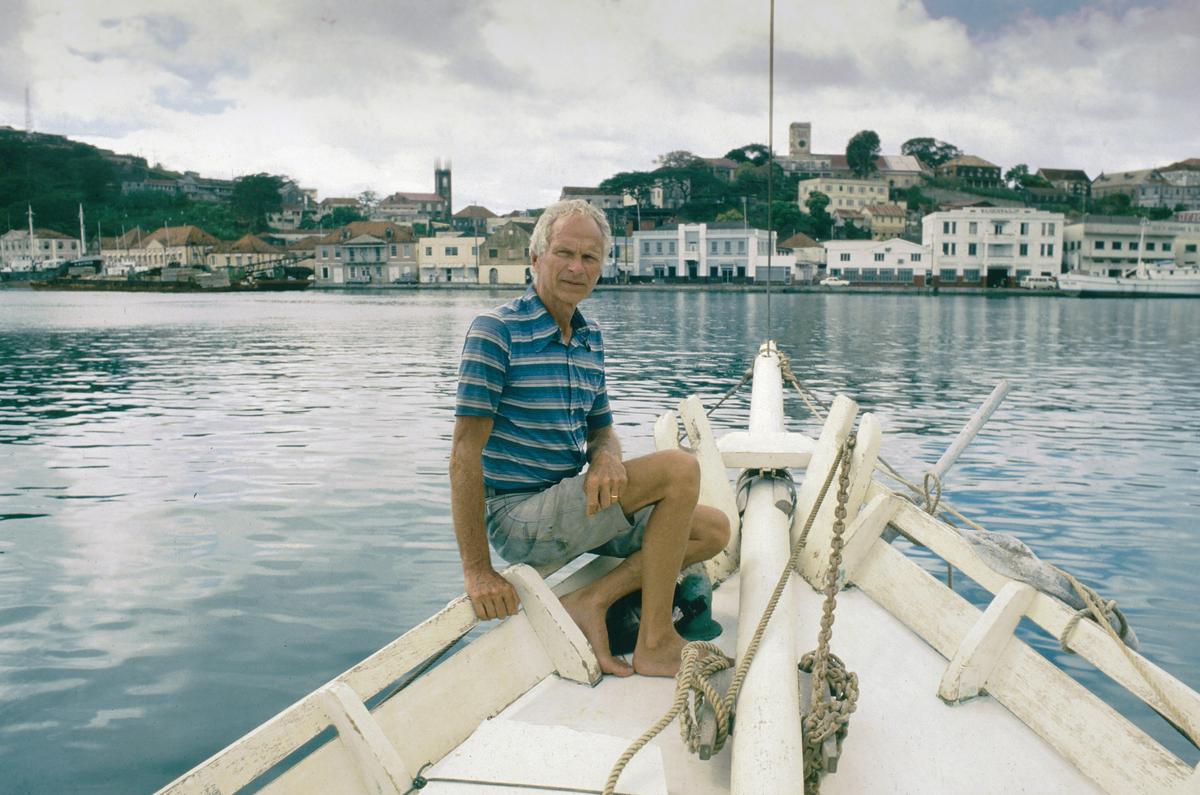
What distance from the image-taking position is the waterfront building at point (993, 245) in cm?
8650

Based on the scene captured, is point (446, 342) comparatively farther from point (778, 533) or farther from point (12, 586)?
point (778, 533)

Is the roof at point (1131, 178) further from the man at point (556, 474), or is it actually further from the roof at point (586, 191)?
the man at point (556, 474)

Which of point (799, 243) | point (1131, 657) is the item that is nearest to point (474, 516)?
point (1131, 657)

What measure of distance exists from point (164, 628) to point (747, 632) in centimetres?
466

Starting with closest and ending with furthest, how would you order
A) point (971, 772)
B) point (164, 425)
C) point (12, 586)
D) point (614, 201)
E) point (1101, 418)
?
1. point (971, 772)
2. point (12, 586)
3. point (164, 425)
4. point (1101, 418)
5. point (614, 201)

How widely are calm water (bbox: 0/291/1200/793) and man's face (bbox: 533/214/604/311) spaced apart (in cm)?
309

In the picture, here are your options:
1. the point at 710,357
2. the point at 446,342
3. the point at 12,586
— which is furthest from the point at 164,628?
the point at 446,342

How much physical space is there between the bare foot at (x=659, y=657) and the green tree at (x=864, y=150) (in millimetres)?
147239

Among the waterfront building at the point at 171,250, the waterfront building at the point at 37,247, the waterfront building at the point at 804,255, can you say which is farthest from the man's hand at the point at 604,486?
the waterfront building at the point at 37,247

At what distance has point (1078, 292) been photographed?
78.4 meters

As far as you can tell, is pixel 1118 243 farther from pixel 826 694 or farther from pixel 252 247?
pixel 826 694

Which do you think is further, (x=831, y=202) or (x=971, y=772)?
(x=831, y=202)

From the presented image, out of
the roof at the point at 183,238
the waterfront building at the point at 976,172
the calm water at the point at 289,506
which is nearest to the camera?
the calm water at the point at 289,506

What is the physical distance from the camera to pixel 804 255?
95438 millimetres
